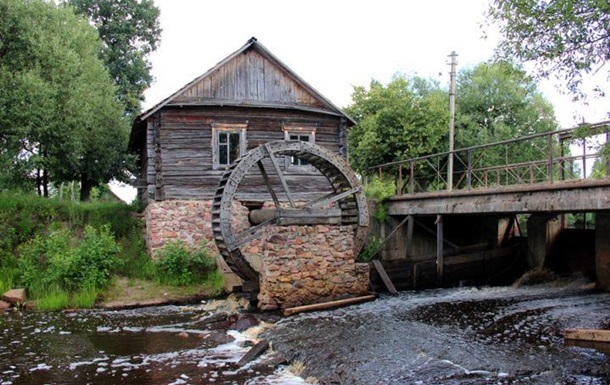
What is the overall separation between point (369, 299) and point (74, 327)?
5.84m

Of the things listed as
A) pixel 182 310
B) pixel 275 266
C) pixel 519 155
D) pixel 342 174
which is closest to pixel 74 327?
pixel 182 310

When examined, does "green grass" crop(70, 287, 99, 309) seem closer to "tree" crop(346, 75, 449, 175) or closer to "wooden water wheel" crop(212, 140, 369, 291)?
"wooden water wheel" crop(212, 140, 369, 291)

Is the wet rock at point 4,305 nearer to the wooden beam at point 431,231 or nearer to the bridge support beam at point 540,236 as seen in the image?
the wooden beam at point 431,231

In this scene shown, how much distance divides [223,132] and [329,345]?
29.7ft

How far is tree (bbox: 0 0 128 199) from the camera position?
15.3m

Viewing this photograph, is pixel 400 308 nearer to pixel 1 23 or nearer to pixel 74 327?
pixel 74 327

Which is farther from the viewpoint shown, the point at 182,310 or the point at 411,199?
the point at 411,199

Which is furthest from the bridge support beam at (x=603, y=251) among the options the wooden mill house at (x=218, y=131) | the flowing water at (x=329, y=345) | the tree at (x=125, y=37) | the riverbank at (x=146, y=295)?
the tree at (x=125, y=37)

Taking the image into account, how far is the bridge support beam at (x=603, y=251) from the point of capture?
13359 mm

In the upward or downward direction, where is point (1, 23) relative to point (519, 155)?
upward

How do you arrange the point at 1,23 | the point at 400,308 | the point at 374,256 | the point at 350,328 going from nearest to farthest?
the point at 350,328 → the point at 400,308 → the point at 1,23 → the point at 374,256

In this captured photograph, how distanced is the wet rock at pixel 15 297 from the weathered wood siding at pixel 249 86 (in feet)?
19.9

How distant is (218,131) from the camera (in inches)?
625

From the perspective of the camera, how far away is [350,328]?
9.33m
